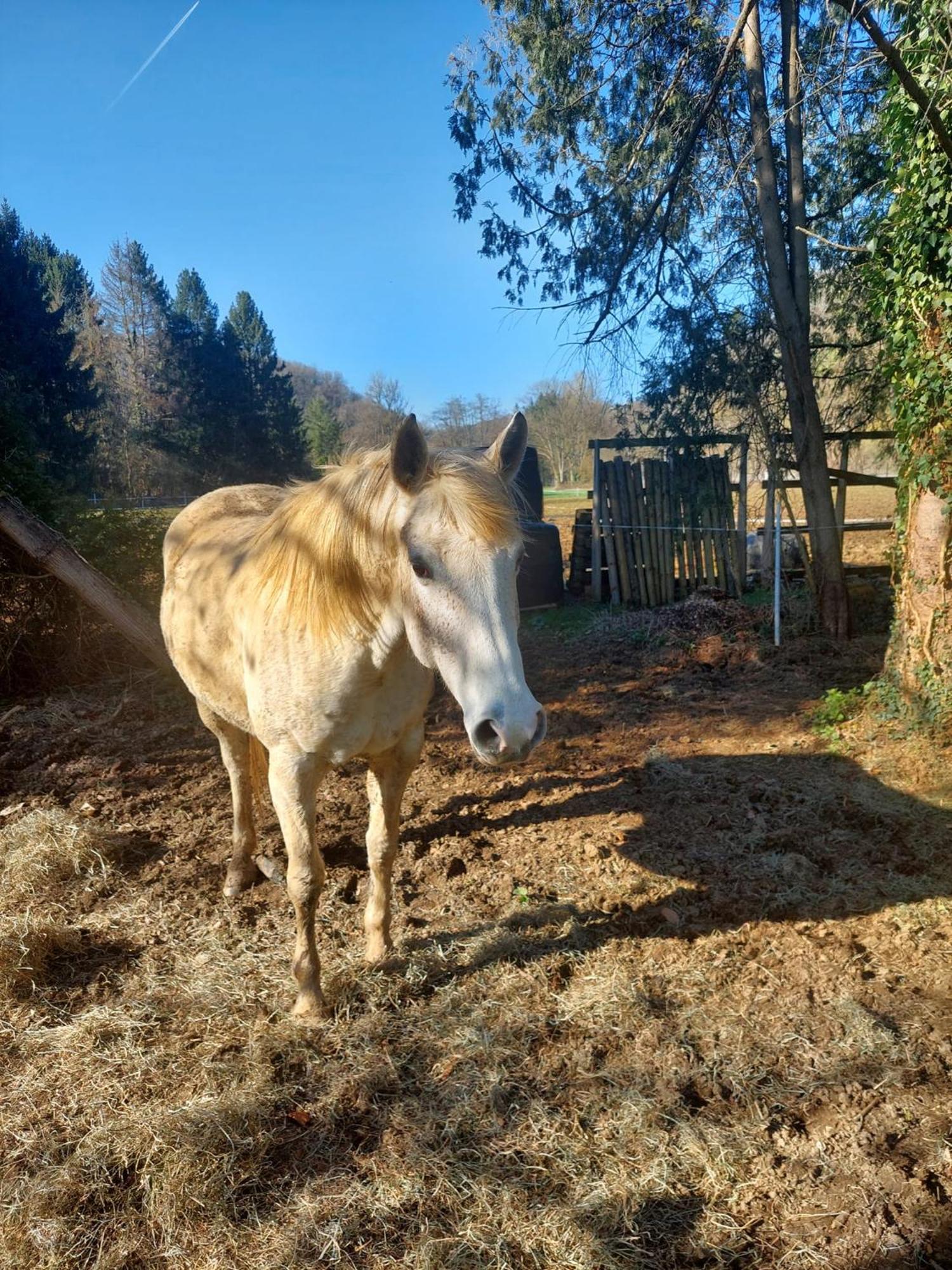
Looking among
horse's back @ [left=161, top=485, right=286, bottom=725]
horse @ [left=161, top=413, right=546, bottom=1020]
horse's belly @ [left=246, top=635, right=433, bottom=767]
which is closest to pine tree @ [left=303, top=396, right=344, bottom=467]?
horse's back @ [left=161, top=485, right=286, bottom=725]

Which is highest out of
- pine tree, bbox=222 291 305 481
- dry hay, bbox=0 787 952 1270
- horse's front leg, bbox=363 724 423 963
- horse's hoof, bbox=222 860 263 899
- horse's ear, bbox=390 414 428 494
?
pine tree, bbox=222 291 305 481

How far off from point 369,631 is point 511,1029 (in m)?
1.64

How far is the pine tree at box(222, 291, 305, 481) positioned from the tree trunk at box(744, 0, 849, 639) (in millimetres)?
28562

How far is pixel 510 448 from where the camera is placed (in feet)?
8.07

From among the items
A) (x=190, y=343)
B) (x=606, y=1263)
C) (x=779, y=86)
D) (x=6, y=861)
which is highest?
(x=190, y=343)

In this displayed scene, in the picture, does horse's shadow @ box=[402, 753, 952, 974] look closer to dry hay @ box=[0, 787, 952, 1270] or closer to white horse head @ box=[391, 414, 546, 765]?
dry hay @ box=[0, 787, 952, 1270]

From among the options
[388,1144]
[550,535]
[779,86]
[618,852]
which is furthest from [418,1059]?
[779,86]

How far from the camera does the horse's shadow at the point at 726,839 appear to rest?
131 inches

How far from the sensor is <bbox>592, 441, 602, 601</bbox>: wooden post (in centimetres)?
1059

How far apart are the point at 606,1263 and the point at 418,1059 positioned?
3.06ft

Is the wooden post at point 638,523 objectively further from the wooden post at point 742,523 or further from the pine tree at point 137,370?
the pine tree at point 137,370

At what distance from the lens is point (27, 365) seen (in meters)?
23.7

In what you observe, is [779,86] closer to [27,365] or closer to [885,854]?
[885,854]

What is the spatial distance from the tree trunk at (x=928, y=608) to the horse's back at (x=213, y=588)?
424 centimetres
